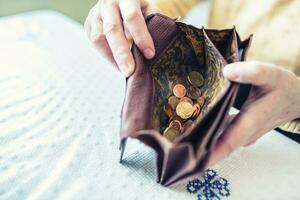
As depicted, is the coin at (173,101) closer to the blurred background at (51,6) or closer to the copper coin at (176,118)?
the copper coin at (176,118)

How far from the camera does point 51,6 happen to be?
1.16 meters

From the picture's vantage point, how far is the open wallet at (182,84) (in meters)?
0.30

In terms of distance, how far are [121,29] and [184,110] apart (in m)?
0.15

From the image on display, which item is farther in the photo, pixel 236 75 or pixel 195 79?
pixel 195 79

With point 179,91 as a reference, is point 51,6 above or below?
below

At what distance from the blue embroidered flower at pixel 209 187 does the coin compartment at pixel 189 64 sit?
81mm

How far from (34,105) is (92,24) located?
0.15 m

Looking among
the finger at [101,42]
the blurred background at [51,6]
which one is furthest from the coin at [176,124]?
the blurred background at [51,6]

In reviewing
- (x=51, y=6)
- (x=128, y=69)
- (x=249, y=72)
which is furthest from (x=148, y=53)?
(x=51, y=6)

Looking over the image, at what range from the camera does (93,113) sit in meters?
0.51

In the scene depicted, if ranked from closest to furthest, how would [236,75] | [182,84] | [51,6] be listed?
[236,75] < [182,84] < [51,6]

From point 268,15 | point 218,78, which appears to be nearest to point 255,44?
point 268,15

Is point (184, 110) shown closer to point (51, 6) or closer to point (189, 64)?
point (189, 64)

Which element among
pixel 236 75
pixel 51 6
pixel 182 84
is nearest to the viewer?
pixel 236 75
